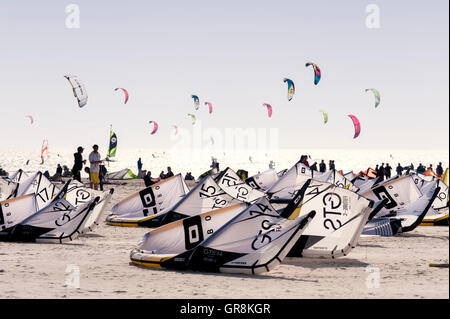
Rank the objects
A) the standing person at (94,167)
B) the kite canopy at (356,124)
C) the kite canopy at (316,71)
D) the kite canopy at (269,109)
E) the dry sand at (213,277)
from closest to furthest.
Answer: the dry sand at (213,277) → the standing person at (94,167) → the kite canopy at (316,71) → the kite canopy at (356,124) → the kite canopy at (269,109)

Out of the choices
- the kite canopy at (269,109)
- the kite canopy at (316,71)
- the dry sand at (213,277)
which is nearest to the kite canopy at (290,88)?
the kite canopy at (316,71)

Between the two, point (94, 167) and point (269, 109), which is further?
point (269, 109)

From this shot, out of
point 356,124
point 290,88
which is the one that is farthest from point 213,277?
point 356,124

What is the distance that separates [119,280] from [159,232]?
154cm

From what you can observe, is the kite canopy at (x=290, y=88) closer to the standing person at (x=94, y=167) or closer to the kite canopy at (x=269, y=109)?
the kite canopy at (x=269, y=109)

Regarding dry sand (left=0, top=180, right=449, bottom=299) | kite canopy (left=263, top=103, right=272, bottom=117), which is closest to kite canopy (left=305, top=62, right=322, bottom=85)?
kite canopy (left=263, top=103, right=272, bottom=117)

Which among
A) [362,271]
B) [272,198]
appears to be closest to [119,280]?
[362,271]

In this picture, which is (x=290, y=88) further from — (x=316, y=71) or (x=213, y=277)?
(x=213, y=277)

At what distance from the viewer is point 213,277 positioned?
340 inches

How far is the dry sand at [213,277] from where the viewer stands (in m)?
7.62
